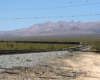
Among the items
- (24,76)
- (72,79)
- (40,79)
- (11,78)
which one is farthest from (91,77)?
(11,78)

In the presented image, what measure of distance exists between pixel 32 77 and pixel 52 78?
3.30 ft

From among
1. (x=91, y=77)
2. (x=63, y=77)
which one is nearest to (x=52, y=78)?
(x=63, y=77)

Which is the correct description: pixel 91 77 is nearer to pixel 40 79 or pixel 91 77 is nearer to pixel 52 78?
pixel 52 78

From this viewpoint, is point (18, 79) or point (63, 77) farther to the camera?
point (63, 77)

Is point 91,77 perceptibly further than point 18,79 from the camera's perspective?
Yes

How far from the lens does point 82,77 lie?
9727 millimetres

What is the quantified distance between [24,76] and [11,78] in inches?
29.7

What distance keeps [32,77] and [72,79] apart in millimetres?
1985

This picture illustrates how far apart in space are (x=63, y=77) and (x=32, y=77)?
1.57 m

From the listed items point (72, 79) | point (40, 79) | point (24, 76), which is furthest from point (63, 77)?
point (24, 76)

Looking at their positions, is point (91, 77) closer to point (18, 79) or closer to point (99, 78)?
point (99, 78)

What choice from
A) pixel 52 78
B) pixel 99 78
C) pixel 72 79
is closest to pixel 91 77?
pixel 99 78

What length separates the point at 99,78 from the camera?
9.57 metres

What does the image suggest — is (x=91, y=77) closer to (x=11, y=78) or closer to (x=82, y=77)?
(x=82, y=77)
